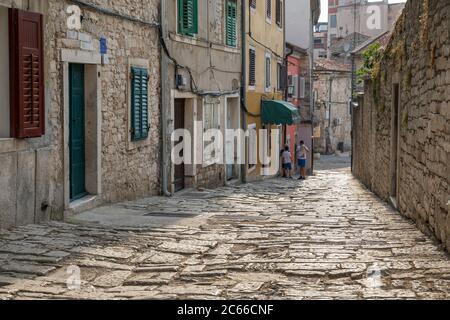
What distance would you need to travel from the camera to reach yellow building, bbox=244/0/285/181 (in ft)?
68.9

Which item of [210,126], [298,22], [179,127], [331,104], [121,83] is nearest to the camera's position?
[121,83]

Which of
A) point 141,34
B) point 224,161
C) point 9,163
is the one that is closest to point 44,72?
point 9,163

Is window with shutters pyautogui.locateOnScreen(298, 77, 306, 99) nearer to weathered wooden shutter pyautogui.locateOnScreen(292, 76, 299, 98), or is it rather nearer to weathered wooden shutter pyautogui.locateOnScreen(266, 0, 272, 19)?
weathered wooden shutter pyautogui.locateOnScreen(292, 76, 299, 98)

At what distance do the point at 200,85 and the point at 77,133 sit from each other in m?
6.09

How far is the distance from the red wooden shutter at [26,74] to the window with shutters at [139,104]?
11.0 ft

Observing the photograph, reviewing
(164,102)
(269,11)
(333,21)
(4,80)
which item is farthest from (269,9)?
(333,21)

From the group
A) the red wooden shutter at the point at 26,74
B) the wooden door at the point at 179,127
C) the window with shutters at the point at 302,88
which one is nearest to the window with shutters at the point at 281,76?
the window with shutters at the point at 302,88

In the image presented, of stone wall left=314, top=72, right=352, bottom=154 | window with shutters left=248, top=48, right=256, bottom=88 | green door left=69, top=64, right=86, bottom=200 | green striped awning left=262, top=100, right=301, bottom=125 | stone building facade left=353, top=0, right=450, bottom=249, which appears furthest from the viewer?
stone wall left=314, top=72, right=352, bottom=154

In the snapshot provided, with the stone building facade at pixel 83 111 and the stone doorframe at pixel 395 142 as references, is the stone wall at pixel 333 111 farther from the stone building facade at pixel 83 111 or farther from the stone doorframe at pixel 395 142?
the stone building facade at pixel 83 111

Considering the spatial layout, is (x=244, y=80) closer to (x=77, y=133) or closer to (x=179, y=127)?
(x=179, y=127)

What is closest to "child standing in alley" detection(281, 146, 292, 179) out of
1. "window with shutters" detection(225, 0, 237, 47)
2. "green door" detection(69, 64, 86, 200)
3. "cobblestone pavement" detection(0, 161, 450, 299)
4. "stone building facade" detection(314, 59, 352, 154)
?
"window with shutters" detection(225, 0, 237, 47)

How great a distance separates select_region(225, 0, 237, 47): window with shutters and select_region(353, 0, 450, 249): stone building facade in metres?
4.88

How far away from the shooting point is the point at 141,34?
40.2ft

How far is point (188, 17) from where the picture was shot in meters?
14.7
